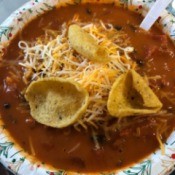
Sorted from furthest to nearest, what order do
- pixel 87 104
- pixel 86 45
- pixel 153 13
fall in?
pixel 153 13
pixel 86 45
pixel 87 104

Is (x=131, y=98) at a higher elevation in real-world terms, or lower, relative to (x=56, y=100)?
higher

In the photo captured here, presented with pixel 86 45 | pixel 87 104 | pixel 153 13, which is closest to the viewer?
pixel 87 104

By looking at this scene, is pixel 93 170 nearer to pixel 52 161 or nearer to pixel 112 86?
pixel 52 161

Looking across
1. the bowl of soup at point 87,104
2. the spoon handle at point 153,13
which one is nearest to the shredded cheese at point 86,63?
the bowl of soup at point 87,104

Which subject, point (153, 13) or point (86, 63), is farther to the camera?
point (153, 13)

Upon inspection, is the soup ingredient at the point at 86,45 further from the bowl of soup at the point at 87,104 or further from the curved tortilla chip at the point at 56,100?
the curved tortilla chip at the point at 56,100

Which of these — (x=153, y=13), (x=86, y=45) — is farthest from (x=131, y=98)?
(x=153, y=13)

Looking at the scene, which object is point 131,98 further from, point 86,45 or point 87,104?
point 86,45
